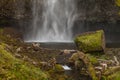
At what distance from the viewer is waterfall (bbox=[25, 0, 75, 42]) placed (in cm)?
3438

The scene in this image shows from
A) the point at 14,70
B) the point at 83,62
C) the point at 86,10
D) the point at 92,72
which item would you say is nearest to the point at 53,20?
the point at 86,10

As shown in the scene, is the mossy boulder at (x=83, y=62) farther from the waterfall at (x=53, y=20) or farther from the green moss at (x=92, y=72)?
the waterfall at (x=53, y=20)

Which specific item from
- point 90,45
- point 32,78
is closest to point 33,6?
point 90,45

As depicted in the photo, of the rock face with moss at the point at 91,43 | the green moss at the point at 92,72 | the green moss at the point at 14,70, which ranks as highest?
the green moss at the point at 14,70

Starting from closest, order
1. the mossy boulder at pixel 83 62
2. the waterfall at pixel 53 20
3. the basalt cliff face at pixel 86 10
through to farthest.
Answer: the mossy boulder at pixel 83 62 < the basalt cliff face at pixel 86 10 < the waterfall at pixel 53 20

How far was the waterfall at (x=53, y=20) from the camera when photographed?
113 feet

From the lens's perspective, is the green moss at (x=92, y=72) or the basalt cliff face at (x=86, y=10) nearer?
the green moss at (x=92, y=72)

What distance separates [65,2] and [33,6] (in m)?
3.52

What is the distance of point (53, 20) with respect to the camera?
114 feet

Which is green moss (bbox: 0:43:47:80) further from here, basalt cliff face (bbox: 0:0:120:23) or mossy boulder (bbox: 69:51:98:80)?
basalt cliff face (bbox: 0:0:120:23)

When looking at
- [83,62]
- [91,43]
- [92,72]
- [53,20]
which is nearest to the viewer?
[92,72]

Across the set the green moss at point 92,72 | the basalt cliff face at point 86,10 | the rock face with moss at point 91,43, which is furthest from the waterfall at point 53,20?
the green moss at point 92,72

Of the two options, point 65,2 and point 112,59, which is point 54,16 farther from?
point 112,59

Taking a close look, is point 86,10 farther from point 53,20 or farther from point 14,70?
point 14,70
